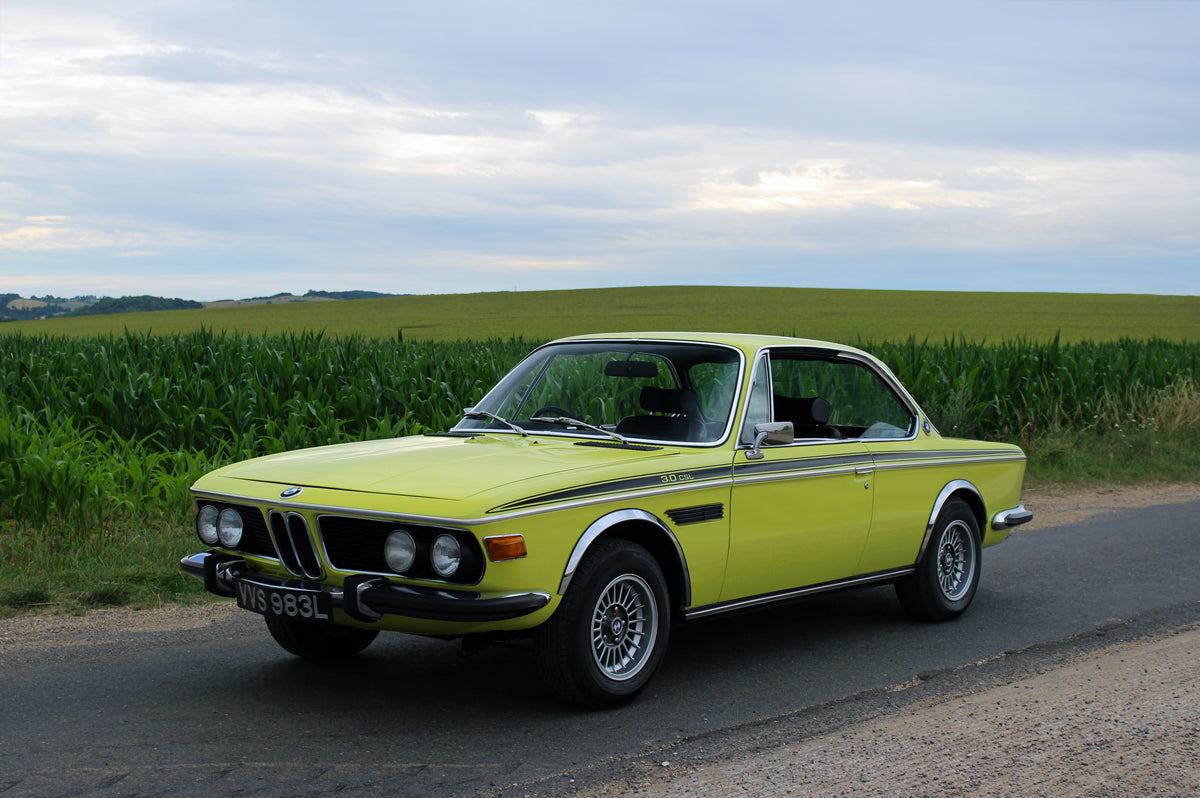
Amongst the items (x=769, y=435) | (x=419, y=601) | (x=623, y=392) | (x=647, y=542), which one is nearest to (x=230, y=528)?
(x=419, y=601)

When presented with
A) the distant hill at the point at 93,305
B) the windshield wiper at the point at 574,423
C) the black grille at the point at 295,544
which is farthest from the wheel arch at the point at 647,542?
the distant hill at the point at 93,305

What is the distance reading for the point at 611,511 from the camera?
4750mm

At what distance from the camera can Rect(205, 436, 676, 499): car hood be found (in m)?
4.58

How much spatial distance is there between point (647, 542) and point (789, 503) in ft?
2.92

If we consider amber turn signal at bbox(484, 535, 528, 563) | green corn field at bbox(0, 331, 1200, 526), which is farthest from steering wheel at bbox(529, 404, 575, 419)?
green corn field at bbox(0, 331, 1200, 526)

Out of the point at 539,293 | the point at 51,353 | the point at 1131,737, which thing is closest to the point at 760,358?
the point at 1131,737

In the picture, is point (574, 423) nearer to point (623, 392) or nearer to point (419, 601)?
point (623, 392)

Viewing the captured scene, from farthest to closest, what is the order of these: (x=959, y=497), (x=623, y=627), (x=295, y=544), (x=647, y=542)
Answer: (x=959, y=497), (x=647, y=542), (x=623, y=627), (x=295, y=544)

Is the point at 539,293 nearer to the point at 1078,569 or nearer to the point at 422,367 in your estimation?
the point at 422,367

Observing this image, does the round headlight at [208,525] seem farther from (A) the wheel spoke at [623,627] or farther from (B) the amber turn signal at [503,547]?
(A) the wheel spoke at [623,627]

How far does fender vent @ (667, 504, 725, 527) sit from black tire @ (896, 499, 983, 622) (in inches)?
74.8

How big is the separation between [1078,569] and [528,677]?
190 inches

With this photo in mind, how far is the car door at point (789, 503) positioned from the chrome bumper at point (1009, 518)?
1.48m

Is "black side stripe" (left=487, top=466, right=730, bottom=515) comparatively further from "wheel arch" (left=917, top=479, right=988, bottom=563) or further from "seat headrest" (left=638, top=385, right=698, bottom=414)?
"wheel arch" (left=917, top=479, right=988, bottom=563)
